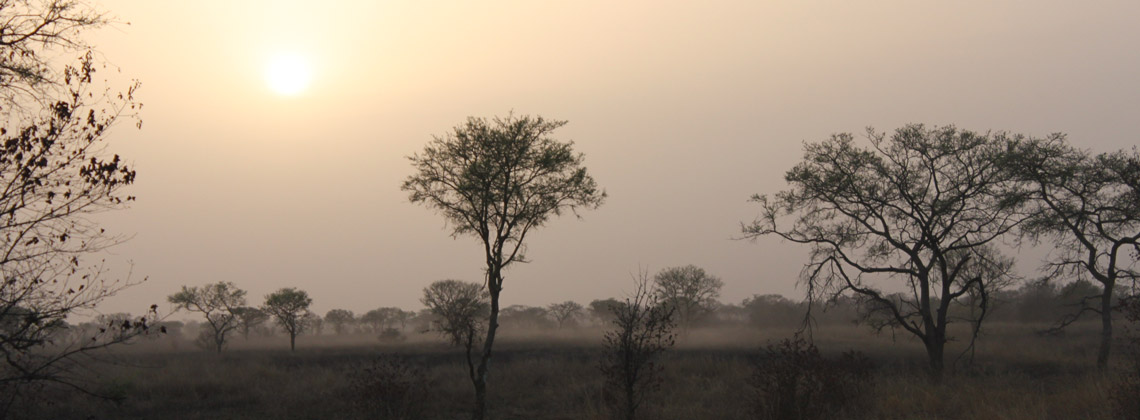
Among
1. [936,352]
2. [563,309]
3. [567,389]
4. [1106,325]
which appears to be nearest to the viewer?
[936,352]

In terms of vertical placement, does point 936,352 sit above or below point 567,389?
above

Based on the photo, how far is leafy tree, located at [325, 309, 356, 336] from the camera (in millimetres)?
96750

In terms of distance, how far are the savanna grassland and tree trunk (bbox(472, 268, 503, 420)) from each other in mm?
1542

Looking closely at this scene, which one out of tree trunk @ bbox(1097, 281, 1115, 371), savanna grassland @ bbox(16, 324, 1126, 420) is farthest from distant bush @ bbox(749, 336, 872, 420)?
tree trunk @ bbox(1097, 281, 1115, 371)

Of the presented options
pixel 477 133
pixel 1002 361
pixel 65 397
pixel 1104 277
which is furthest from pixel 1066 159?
pixel 65 397

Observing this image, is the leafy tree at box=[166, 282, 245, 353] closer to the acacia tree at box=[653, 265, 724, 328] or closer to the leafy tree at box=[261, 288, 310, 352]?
the leafy tree at box=[261, 288, 310, 352]

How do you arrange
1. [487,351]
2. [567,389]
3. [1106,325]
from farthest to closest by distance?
[567,389], [1106,325], [487,351]

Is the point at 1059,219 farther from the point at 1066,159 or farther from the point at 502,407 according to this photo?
the point at 502,407

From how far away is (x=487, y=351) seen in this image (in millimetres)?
14914

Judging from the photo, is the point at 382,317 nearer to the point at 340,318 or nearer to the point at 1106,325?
the point at 340,318

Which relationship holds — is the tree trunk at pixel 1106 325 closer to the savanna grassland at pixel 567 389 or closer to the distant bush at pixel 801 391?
the savanna grassland at pixel 567 389

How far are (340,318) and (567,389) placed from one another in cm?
8712

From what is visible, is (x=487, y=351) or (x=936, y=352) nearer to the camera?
(x=487, y=351)

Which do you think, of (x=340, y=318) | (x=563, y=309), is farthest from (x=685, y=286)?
(x=340, y=318)
